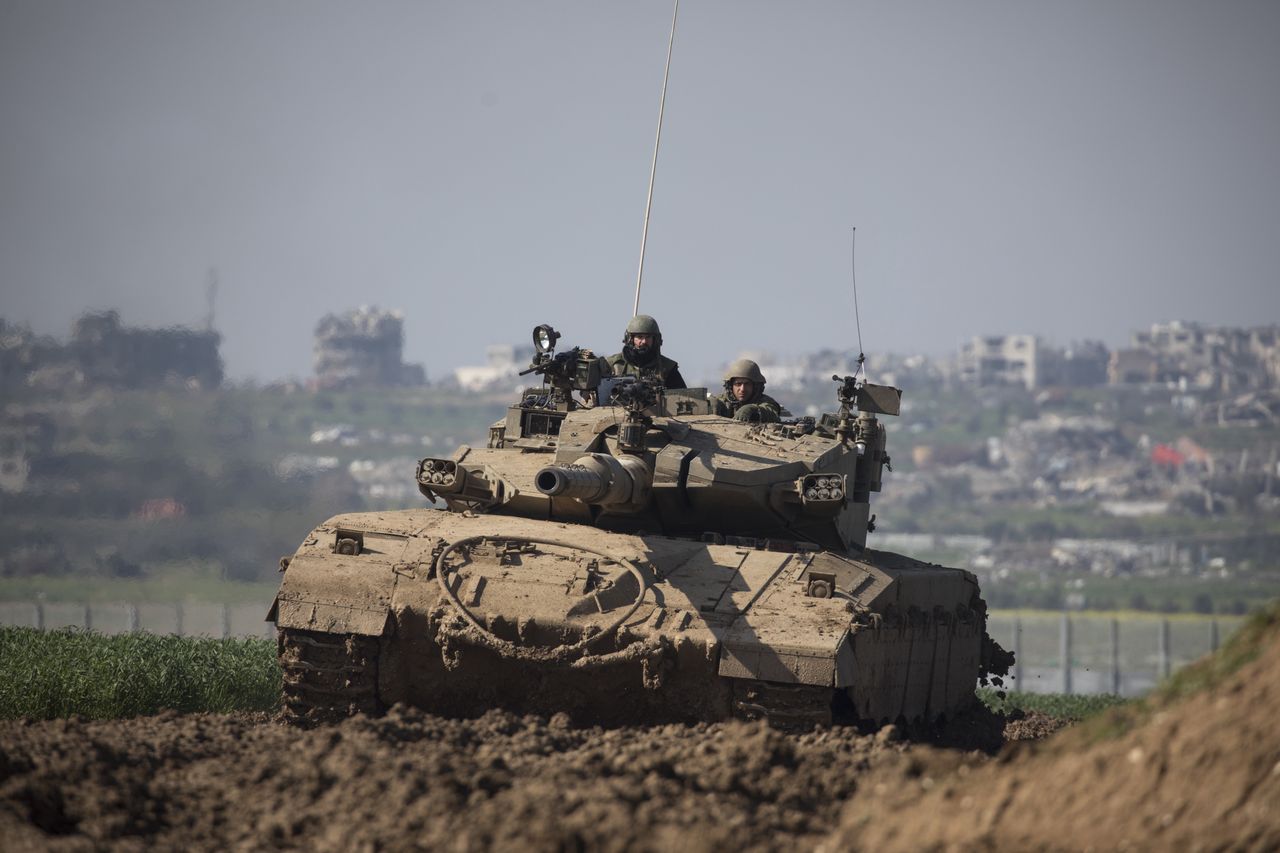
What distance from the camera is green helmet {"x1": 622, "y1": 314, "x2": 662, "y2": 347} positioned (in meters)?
19.4

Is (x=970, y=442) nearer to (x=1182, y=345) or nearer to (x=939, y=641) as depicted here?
(x=1182, y=345)

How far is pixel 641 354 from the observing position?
64.0 feet

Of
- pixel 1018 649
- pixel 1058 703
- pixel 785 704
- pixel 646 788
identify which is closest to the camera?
pixel 646 788

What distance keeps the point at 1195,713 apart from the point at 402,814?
13.9ft

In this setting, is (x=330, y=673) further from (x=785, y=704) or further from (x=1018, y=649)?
(x=1018, y=649)

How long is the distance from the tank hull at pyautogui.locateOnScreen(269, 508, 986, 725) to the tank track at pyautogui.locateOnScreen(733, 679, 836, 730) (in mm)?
12

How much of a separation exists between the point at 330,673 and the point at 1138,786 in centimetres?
734

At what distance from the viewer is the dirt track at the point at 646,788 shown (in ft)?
29.1

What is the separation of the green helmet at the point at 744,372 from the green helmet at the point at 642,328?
A: 852 millimetres

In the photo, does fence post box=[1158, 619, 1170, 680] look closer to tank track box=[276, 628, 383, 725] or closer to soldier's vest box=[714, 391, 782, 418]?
soldier's vest box=[714, 391, 782, 418]

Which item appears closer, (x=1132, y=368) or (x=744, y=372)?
(x=744, y=372)

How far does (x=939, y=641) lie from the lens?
1753cm

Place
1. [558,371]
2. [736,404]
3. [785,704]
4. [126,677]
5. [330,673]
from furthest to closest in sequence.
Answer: [736,404] < [126,677] < [558,371] < [330,673] < [785,704]

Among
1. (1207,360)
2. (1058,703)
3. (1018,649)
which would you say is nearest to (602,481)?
(1058,703)
